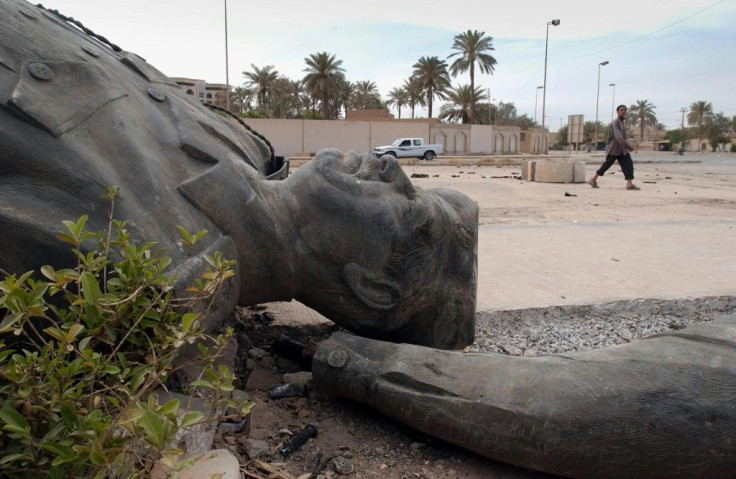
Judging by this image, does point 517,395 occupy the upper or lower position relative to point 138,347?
lower

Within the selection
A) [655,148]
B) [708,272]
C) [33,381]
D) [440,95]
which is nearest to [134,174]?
[33,381]

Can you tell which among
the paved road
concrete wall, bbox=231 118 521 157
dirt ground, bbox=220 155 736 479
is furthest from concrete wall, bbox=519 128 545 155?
dirt ground, bbox=220 155 736 479

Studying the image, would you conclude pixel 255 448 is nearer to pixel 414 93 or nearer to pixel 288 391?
pixel 288 391

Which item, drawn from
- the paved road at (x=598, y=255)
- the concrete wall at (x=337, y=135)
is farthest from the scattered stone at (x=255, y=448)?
the concrete wall at (x=337, y=135)

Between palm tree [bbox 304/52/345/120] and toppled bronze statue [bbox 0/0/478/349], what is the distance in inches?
1376

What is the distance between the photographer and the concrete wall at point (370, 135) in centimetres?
3069

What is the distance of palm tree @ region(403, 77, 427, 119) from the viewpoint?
42.4m

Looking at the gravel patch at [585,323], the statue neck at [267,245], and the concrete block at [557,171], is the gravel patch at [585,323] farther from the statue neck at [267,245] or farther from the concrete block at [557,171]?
the concrete block at [557,171]

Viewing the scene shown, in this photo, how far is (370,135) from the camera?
108 feet

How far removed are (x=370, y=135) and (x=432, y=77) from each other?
10138 mm

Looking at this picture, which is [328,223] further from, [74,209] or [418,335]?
[74,209]

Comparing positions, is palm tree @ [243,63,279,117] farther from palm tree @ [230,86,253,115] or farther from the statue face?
the statue face

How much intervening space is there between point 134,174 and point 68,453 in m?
0.91

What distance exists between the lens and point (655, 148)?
58.6 meters
